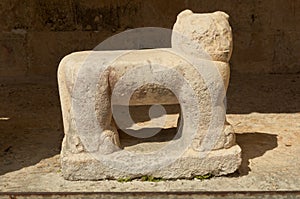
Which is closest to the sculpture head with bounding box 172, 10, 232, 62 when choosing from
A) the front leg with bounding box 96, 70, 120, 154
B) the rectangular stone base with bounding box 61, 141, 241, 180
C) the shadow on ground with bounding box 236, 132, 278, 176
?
the front leg with bounding box 96, 70, 120, 154

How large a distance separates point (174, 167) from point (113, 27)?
3.17 m

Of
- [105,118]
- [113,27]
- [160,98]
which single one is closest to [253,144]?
[160,98]

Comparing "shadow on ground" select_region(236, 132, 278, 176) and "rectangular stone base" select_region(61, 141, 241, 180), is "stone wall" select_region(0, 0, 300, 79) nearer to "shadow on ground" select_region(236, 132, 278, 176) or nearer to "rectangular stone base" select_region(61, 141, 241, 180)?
"shadow on ground" select_region(236, 132, 278, 176)

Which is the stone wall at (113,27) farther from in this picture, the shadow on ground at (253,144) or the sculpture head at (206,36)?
the sculpture head at (206,36)

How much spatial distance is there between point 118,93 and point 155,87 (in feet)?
0.89

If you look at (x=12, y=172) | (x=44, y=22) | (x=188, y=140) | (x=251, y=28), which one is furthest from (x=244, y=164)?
(x=44, y=22)

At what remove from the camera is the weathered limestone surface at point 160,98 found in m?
3.37

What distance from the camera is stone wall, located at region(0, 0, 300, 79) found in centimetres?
614

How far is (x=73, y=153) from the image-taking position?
3.52 meters

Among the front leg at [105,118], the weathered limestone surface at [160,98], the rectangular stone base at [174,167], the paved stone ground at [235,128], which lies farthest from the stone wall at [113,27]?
the rectangular stone base at [174,167]

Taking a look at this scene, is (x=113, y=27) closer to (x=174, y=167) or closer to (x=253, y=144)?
(x=253, y=144)

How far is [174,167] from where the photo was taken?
3520 mm

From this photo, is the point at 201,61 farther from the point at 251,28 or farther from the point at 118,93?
the point at 251,28

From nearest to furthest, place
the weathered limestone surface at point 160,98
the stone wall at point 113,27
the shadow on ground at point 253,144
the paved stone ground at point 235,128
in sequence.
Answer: the weathered limestone surface at point 160,98 → the paved stone ground at point 235,128 → the shadow on ground at point 253,144 → the stone wall at point 113,27
